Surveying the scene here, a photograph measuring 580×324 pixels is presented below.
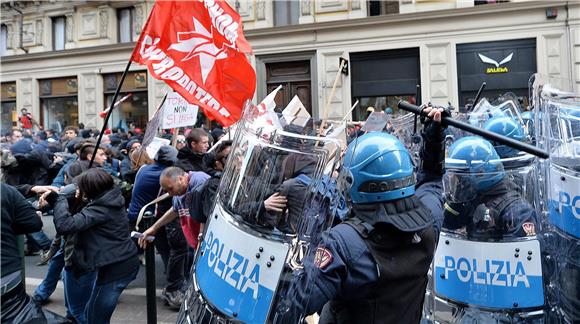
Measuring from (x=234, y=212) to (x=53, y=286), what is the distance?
173 inches

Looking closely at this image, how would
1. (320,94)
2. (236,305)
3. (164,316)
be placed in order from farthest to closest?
(320,94), (164,316), (236,305)

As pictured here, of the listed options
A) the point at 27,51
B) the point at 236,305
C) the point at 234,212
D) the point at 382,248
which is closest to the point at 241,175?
the point at 234,212

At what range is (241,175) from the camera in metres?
1.86

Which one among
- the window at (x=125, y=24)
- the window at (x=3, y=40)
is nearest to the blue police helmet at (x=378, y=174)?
the window at (x=125, y=24)

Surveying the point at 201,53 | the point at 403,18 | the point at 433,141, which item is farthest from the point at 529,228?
the point at 403,18

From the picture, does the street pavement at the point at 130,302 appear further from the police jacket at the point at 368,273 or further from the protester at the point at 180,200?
the police jacket at the point at 368,273

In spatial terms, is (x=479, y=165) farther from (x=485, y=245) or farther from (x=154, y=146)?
(x=154, y=146)

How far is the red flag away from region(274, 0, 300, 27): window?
→ 1254cm

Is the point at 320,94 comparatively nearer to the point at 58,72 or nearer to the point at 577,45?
the point at 577,45

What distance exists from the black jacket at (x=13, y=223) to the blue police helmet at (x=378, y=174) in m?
2.42

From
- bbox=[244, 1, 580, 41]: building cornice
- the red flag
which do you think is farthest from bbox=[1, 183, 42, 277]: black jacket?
bbox=[244, 1, 580, 41]: building cornice

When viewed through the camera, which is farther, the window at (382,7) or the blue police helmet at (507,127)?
the window at (382,7)

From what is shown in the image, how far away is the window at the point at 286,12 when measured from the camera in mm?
17000

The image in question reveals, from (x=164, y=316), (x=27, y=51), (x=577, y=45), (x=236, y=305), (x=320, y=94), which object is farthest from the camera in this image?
(x=27, y=51)
